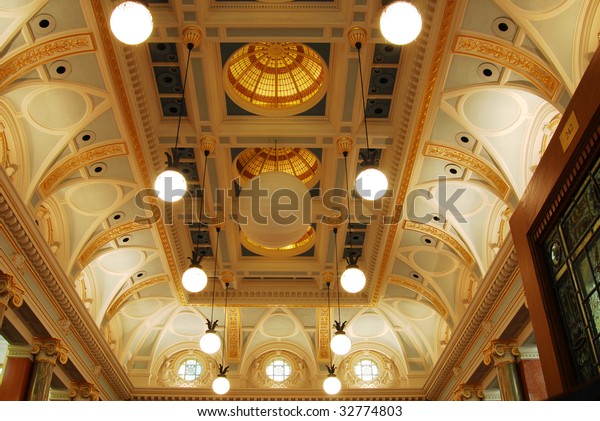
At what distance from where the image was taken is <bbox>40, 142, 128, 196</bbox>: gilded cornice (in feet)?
34.7

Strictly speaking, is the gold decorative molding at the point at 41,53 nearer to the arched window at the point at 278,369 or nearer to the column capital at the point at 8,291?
the column capital at the point at 8,291

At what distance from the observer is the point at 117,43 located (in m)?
8.77

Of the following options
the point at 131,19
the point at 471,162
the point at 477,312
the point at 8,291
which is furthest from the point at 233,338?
the point at 131,19

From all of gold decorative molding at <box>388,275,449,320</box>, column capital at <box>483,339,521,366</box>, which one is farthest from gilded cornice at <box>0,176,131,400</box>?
column capital at <box>483,339,521,366</box>

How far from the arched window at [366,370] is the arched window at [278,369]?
89.1 inches

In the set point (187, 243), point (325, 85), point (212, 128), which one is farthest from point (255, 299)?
point (325, 85)

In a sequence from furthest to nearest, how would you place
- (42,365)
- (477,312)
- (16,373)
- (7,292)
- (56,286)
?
(477,312) < (42,365) < (16,373) < (56,286) < (7,292)

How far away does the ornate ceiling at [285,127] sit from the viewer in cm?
844

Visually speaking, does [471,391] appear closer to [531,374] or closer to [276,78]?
[531,374]

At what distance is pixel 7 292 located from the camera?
9.21 metres

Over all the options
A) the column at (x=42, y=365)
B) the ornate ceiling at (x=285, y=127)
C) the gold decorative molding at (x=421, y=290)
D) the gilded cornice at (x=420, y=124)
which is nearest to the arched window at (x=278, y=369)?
the ornate ceiling at (x=285, y=127)

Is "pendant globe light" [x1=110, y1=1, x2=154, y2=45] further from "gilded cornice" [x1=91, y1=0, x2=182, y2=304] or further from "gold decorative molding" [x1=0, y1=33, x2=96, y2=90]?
"gold decorative molding" [x1=0, y1=33, x2=96, y2=90]

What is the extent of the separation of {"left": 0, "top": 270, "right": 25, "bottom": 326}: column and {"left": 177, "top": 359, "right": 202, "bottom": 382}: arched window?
33.4 feet

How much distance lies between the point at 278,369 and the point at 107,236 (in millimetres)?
8474
